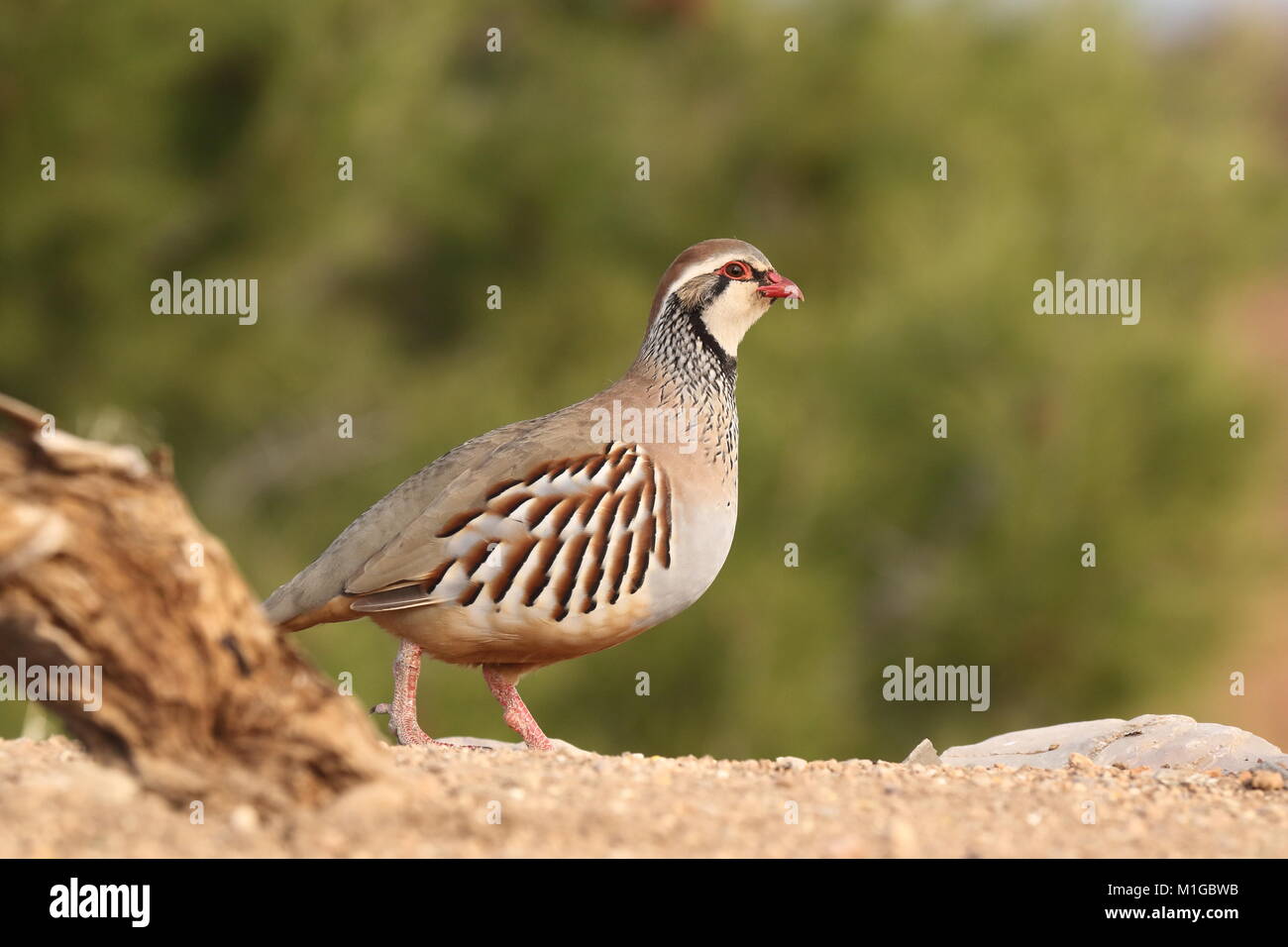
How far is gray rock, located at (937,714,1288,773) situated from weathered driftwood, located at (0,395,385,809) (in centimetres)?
256

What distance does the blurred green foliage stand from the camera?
13.6 meters

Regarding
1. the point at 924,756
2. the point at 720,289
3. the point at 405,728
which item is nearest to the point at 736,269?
the point at 720,289

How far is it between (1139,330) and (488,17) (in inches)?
357

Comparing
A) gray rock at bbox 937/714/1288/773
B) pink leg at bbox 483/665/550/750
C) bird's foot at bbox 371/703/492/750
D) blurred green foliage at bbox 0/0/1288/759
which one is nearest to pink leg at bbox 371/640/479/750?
bird's foot at bbox 371/703/492/750

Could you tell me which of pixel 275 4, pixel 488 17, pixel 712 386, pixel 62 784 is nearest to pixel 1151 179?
pixel 488 17

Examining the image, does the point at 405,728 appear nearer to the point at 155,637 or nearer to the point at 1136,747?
the point at 155,637

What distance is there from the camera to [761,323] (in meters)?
18.4

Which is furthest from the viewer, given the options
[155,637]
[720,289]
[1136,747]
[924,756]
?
[720,289]

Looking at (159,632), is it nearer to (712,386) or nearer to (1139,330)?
(712,386)

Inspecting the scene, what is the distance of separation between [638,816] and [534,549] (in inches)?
70.5

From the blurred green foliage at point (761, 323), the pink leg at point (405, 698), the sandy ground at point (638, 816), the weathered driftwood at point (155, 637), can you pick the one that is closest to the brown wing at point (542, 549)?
the pink leg at point (405, 698)

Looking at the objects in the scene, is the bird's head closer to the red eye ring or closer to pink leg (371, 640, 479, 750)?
the red eye ring

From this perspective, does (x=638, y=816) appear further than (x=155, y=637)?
Yes

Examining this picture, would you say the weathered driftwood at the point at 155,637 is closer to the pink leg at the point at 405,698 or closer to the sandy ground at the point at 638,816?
the sandy ground at the point at 638,816
